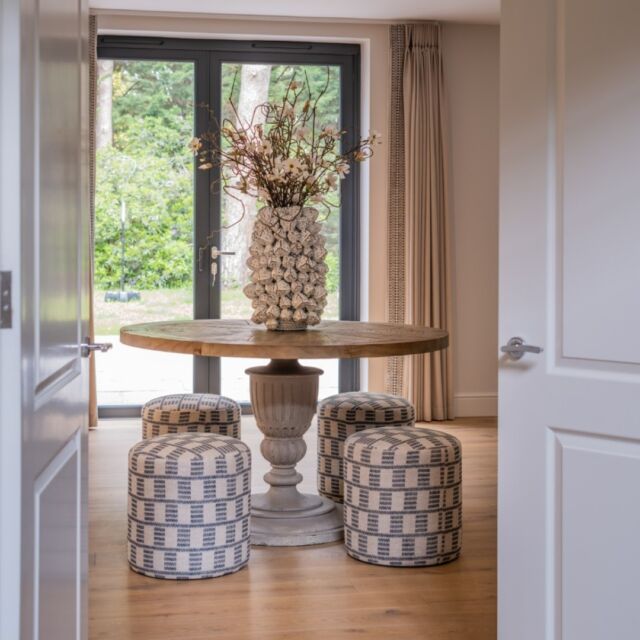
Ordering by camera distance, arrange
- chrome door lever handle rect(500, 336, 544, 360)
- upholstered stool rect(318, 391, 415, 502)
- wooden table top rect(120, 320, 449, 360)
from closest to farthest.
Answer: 1. chrome door lever handle rect(500, 336, 544, 360)
2. wooden table top rect(120, 320, 449, 360)
3. upholstered stool rect(318, 391, 415, 502)

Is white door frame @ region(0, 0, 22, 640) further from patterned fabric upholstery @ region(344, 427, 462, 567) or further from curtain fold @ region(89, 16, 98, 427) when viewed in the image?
curtain fold @ region(89, 16, 98, 427)

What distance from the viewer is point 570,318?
7.19 ft

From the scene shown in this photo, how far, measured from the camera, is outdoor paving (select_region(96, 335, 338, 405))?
259 inches

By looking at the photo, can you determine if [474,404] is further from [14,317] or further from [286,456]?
[14,317]

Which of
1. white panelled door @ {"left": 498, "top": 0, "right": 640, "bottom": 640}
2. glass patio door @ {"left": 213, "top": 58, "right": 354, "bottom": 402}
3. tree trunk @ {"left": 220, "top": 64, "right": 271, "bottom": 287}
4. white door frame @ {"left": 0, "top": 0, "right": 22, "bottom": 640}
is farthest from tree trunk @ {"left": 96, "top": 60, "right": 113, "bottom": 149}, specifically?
white door frame @ {"left": 0, "top": 0, "right": 22, "bottom": 640}

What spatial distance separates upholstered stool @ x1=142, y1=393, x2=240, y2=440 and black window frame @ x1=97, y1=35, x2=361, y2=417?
7.35 feet

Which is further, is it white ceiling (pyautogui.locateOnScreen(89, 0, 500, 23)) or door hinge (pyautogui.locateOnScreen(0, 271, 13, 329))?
white ceiling (pyautogui.locateOnScreen(89, 0, 500, 23))

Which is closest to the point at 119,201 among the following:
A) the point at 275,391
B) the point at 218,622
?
the point at 275,391

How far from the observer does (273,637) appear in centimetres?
282

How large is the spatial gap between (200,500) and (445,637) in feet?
3.21

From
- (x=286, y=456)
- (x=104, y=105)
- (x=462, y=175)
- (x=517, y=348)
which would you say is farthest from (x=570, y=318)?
(x=104, y=105)

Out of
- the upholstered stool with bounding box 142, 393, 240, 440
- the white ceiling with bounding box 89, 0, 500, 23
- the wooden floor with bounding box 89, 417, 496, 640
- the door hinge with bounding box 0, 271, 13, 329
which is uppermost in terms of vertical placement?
the white ceiling with bounding box 89, 0, 500, 23

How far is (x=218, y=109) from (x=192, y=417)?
294 centimetres

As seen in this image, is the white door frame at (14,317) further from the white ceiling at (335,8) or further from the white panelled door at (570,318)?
the white ceiling at (335,8)
